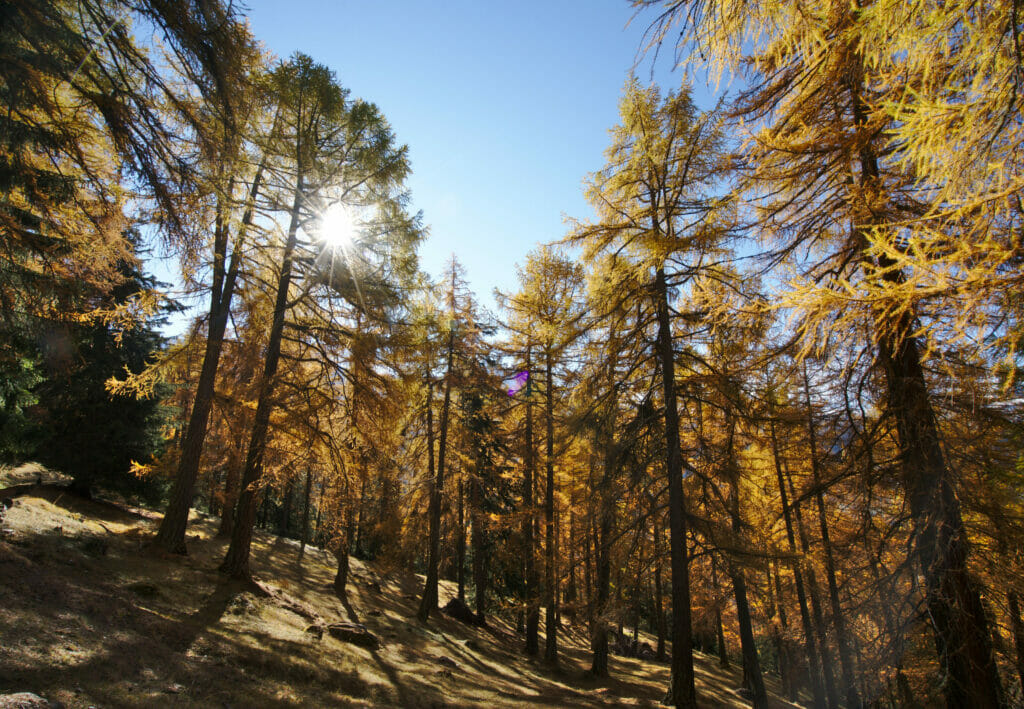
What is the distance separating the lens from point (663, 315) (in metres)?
9.24

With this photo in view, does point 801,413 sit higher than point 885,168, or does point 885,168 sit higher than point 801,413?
point 885,168

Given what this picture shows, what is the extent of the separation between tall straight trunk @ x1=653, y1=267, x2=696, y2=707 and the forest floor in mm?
1407

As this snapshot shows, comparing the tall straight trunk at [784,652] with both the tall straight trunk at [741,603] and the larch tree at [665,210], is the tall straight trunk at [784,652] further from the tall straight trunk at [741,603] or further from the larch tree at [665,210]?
the larch tree at [665,210]

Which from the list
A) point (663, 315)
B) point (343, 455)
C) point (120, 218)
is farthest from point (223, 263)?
point (663, 315)

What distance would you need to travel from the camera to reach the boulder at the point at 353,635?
9.93 metres

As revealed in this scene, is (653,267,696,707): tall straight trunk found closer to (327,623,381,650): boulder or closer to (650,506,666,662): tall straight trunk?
(650,506,666,662): tall straight trunk

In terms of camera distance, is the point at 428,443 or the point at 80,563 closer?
the point at 80,563

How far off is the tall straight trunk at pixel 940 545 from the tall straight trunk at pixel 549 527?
732 cm

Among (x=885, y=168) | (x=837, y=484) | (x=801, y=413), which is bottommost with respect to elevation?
(x=837, y=484)

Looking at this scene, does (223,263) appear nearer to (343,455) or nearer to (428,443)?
(343,455)

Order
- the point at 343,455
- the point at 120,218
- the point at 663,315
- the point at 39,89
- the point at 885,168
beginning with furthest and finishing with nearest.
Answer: the point at 343,455 < the point at 663,315 < the point at 120,218 < the point at 885,168 < the point at 39,89

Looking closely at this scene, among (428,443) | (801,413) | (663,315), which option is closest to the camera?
(801,413)

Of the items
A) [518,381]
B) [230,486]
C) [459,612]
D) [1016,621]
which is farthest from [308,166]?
[459,612]

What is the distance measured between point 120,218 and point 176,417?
40.6ft
